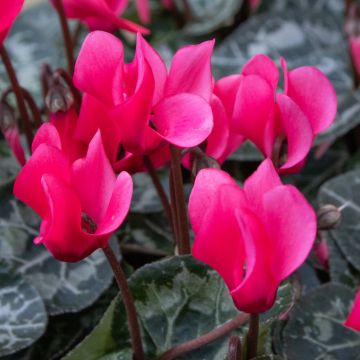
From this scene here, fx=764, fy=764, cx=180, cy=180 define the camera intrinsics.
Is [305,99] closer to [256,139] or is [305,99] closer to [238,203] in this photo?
[256,139]

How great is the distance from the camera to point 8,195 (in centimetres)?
96

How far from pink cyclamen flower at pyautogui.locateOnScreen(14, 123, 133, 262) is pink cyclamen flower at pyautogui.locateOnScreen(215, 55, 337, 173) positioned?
144mm

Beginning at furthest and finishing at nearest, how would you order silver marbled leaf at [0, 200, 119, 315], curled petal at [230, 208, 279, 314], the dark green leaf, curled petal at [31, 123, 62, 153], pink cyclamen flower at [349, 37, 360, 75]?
pink cyclamen flower at [349, 37, 360, 75] < silver marbled leaf at [0, 200, 119, 315] < the dark green leaf < curled petal at [31, 123, 62, 153] < curled petal at [230, 208, 279, 314]

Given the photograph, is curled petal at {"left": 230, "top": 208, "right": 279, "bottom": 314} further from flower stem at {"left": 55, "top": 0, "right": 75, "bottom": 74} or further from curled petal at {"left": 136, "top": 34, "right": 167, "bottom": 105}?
flower stem at {"left": 55, "top": 0, "right": 75, "bottom": 74}

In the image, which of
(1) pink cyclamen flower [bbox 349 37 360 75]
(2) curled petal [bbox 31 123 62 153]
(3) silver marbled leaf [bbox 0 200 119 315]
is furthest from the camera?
(1) pink cyclamen flower [bbox 349 37 360 75]

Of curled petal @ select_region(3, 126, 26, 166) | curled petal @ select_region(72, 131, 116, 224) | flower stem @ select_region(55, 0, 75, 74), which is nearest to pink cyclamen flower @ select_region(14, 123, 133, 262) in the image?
curled petal @ select_region(72, 131, 116, 224)

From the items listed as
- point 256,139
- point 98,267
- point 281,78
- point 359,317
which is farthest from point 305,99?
point 281,78

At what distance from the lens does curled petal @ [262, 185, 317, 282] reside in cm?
53

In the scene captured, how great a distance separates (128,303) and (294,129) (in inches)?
8.4

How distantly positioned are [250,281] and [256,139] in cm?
20

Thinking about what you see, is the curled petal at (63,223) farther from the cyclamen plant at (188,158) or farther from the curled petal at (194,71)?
the curled petal at (194,71)

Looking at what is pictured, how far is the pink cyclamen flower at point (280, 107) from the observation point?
67 cm

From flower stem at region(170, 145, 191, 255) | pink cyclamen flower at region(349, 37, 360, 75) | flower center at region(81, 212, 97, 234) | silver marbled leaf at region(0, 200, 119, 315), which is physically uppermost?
flower center at region(81, 212, 97, 234)

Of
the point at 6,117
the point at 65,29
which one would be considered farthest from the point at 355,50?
the point at 6,117
